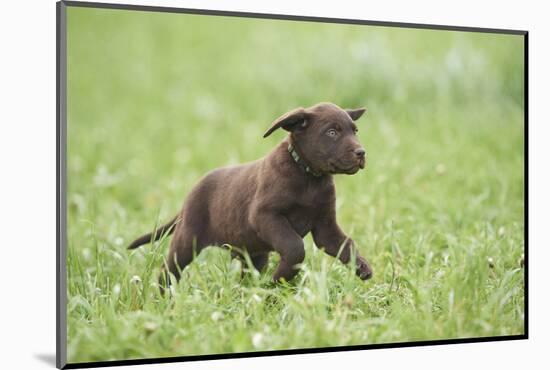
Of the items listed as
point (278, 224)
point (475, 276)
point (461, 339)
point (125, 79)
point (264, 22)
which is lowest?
point (461, 339)

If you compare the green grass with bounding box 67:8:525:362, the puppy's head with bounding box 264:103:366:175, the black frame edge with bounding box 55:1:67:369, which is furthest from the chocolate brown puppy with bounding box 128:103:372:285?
the black frame edge with bounding box 55:1:67:369

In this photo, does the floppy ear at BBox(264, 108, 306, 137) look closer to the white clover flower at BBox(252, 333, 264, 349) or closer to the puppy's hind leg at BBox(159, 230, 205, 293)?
the puppy's hind leg at BBox(159, 230, 205, 293)

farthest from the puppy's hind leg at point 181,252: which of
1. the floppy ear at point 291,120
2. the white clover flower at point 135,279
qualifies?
the floppy ear at point 291,120

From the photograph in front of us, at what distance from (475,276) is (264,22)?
6179 millimetres

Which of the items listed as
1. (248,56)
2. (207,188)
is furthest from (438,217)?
(248,56)

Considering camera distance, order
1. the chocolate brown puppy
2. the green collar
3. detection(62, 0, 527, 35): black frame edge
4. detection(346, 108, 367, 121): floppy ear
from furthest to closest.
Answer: detection(346, 108, 367, 121): floppy ear
detection(62, 0, 527, 35): black frame edge
the green collar
the chocolate brown puppy

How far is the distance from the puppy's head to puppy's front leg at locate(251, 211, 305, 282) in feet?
1.34

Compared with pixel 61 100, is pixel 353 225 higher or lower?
lower

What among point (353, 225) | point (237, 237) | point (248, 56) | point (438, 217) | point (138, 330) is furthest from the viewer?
point (248, 56)

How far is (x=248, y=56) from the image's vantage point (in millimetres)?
10469

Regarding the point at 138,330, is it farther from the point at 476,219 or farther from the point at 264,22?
the point at 264,22

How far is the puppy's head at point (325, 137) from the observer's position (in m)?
4.82

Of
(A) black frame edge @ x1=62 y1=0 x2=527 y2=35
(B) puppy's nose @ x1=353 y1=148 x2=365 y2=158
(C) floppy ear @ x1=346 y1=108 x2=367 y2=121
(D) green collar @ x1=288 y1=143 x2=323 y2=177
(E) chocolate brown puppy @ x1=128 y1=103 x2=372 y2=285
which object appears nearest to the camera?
(B) puppy's nose @ x1=353 y1=148 x2=365 y2=158

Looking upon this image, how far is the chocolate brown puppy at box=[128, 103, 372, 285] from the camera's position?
4.86m
